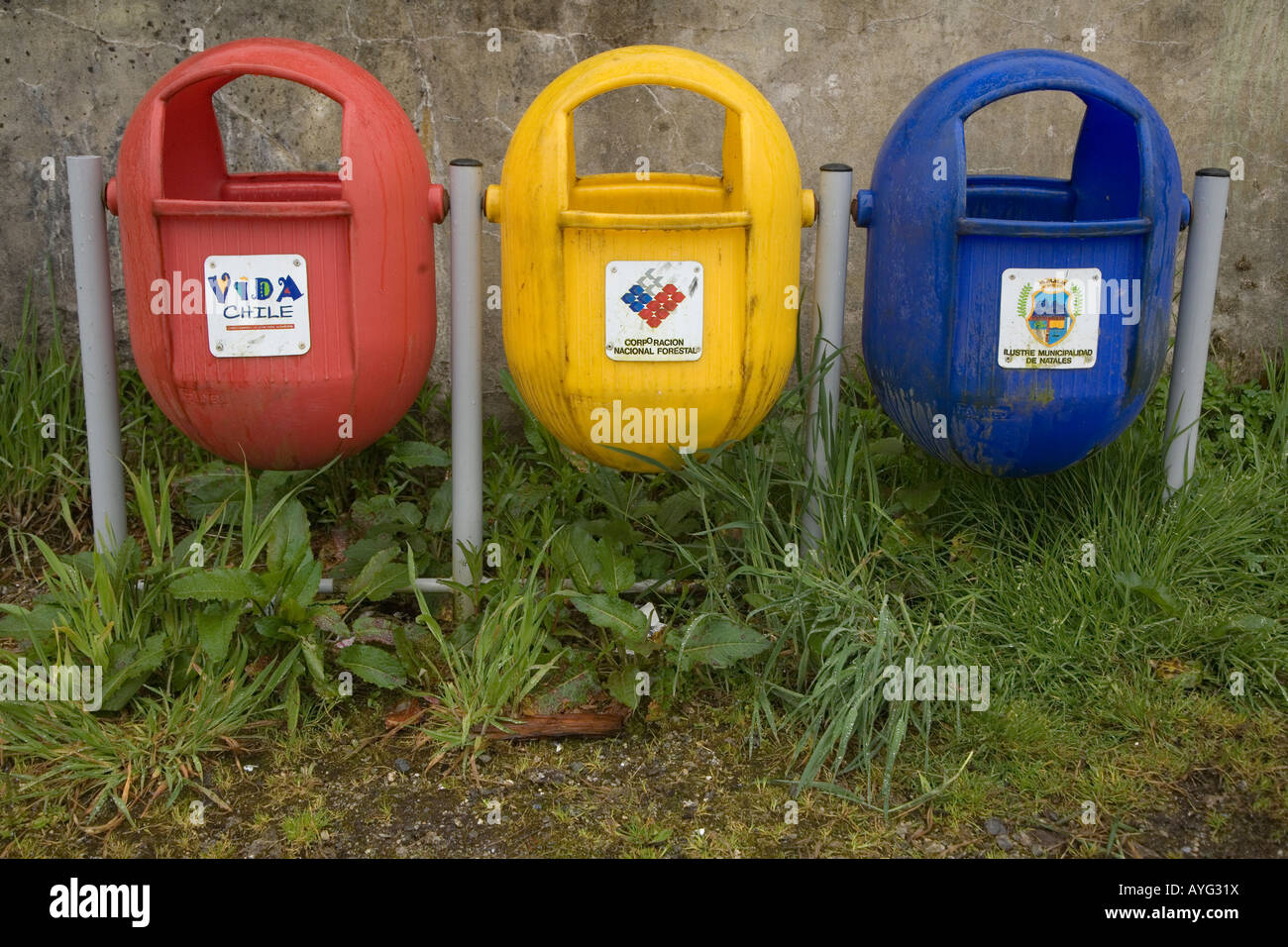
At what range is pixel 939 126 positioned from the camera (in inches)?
103

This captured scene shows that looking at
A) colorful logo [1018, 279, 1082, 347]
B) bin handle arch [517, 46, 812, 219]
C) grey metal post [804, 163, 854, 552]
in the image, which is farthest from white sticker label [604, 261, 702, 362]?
colorful logo [1018, 279, 1082, 347]

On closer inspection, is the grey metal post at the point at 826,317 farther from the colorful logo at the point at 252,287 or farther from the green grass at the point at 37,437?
the green grass at the point at 37,437

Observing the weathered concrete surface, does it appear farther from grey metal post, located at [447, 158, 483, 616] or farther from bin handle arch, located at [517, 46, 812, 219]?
bin handle arch, located at [517, 46, 812, 219]

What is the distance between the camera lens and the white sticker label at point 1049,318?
260cm

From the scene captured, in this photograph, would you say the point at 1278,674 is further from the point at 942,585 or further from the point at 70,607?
the point at 70,607

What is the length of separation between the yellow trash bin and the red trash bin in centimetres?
24

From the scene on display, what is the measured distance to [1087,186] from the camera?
2986 mm

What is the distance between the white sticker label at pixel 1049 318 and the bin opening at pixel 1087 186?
28 cm

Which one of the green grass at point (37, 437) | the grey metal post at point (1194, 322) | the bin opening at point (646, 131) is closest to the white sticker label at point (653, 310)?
the bin opening at point (646, 131)

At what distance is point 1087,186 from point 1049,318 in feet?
1.86

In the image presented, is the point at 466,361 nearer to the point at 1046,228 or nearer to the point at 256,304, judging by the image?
the point at 256,304

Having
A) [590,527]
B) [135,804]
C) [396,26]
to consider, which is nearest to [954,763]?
[590,527]

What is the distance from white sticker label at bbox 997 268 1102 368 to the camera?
8.52ft

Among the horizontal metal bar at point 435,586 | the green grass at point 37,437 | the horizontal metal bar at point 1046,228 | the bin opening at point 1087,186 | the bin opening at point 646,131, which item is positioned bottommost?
the horizontal metal bar at point 435,586
